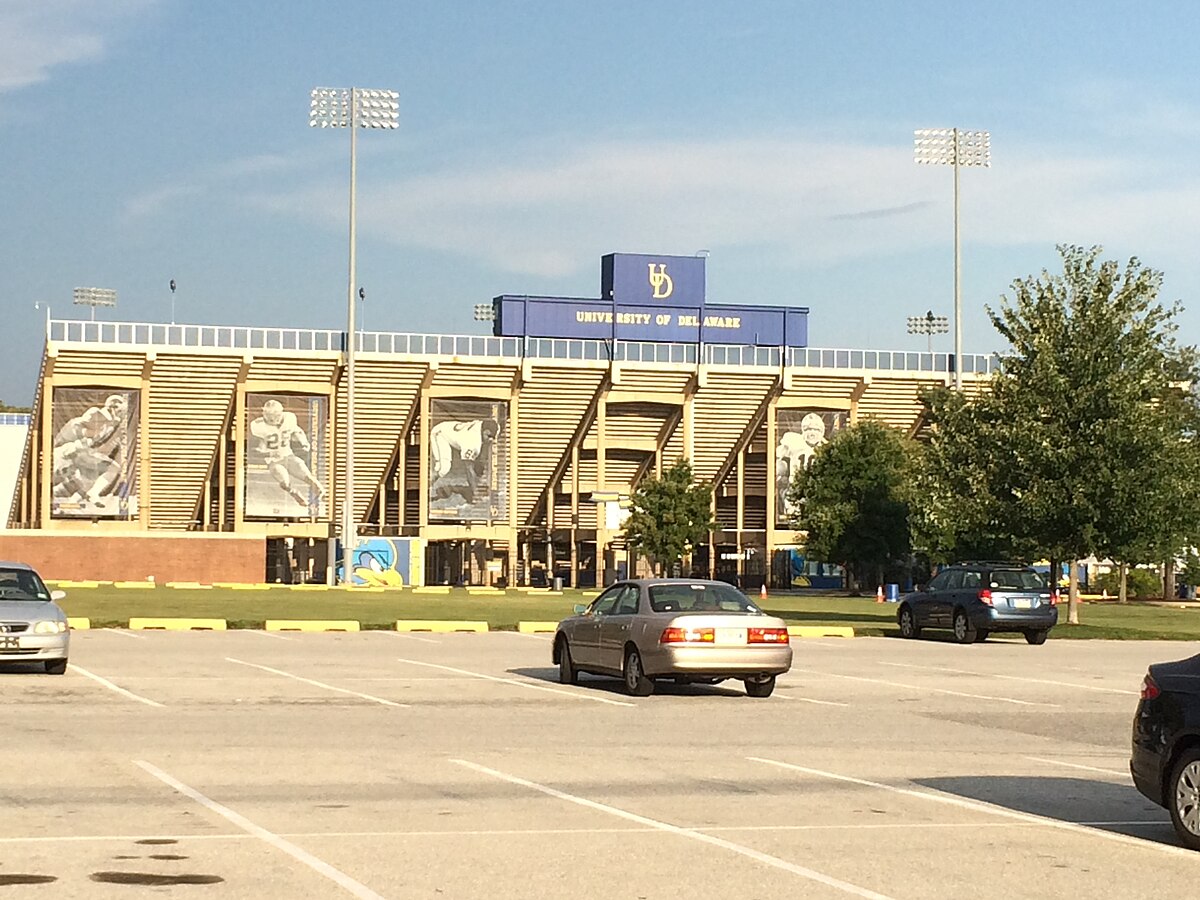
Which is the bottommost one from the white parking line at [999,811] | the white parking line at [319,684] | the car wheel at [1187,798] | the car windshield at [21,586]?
the white parking line at [319,684]

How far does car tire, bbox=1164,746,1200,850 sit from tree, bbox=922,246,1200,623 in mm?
29308

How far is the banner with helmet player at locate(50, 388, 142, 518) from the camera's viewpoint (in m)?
76.6

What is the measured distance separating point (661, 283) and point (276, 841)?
71.0 meters

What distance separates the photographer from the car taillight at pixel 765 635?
831 inches

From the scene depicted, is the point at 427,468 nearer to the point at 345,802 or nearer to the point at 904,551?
the point at 904,551

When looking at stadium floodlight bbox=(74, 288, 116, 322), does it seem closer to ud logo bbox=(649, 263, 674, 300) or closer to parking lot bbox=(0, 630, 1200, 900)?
ud logo bbox=(649, 263, 674, 300)

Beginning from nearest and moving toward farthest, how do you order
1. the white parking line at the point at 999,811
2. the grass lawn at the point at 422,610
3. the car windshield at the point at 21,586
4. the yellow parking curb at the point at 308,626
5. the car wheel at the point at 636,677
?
1. the white parking line at the point at 999,811
2. the car wheel at the point at 636,677
3. the car windshield at the point at 21,586
4. the yellow parking curb at the point at 308,626
5. the grass lawn at the point at 422,610

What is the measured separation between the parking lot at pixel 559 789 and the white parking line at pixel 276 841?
0.04 meters

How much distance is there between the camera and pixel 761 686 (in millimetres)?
21609

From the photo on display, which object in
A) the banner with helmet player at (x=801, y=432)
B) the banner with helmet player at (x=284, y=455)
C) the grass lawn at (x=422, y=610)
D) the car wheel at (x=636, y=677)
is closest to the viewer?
the car wheel at (x=636, y=677)

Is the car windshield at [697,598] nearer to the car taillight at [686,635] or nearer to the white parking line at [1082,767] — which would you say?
the car taillight at [686,635]

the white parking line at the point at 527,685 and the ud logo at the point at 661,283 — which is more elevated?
the ud logo at the point at 661,283

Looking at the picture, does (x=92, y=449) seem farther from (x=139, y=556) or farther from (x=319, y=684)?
(x=319, y=684)

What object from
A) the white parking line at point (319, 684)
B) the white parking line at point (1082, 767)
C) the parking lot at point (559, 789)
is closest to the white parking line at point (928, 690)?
the parking lot at point (559, 789)
